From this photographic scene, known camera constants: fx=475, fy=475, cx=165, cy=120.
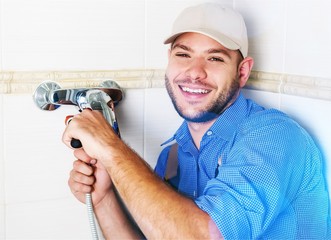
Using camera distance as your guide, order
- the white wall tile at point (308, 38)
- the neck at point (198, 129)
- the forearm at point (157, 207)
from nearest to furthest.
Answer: the forearm at point (157, 207) → the white wall tile at point (308, 38) → the neck at point (198, 129)

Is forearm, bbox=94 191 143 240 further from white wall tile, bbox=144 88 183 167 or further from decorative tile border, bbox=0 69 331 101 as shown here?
decorative tile border, bbox=0 69 331 101

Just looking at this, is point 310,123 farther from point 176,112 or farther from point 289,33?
point 176,112

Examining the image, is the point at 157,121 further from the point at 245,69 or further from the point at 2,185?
the point at 2,185

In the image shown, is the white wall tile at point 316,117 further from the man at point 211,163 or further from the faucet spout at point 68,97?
the faucet spout at point 68,97

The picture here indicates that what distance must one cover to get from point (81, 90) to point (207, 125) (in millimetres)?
374

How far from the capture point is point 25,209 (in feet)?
4.16

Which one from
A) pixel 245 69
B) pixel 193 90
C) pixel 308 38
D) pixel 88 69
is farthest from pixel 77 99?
pixel 308 38

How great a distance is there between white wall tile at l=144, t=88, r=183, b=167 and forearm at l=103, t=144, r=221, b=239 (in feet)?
1.31

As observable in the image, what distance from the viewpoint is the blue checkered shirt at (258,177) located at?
959 mm

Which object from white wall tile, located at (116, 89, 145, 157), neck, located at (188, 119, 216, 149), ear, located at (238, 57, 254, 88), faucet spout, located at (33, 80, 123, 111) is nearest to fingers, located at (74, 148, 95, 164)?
faucet spout, located at (33, 80, 123, 111)

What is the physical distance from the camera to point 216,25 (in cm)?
128

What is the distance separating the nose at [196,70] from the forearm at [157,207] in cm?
37

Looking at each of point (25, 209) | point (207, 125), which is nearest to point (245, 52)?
point (207, 125)

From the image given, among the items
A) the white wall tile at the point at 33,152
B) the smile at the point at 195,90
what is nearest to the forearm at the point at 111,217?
the white wall tile at the point at 33,152
